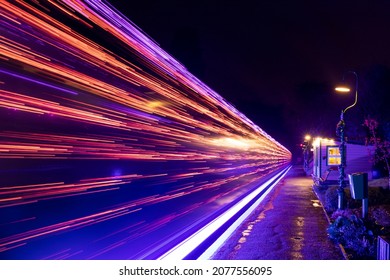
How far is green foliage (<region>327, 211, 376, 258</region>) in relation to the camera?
6395mm

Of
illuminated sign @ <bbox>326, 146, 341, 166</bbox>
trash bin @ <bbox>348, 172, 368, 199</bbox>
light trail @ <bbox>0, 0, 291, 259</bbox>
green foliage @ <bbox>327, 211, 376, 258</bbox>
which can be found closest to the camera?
green foliage @ <bbox>327, 211, 376, 258</bbox>

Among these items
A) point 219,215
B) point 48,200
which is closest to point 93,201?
point 48,200

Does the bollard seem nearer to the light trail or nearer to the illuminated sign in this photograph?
the light trail

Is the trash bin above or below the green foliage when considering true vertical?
above

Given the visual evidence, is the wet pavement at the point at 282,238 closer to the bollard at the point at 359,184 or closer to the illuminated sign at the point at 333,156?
the bollard at the point at 359,184

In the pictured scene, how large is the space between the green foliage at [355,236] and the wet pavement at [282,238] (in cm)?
20

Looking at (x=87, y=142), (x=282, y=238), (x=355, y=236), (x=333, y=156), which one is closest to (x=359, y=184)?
(x=355, y=236)

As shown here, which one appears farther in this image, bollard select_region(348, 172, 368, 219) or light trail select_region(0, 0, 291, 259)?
bollard select_region(348, 172, 368, 219)

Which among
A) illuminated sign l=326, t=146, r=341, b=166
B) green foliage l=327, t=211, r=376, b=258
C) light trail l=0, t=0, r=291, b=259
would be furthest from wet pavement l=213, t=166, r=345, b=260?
illuminated sign l=326, t=146, r=341, b=166

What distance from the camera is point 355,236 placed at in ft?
22.0

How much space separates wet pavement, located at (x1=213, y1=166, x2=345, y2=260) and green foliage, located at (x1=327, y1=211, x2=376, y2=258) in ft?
0.65

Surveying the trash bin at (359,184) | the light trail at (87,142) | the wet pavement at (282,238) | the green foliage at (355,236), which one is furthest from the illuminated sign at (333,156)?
the green foliage at (355,236)

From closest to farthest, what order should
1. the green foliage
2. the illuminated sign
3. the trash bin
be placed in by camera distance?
1. the green foliage
2. the trash bin
3. the illuminated sign

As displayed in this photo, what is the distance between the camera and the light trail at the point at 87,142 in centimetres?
694
